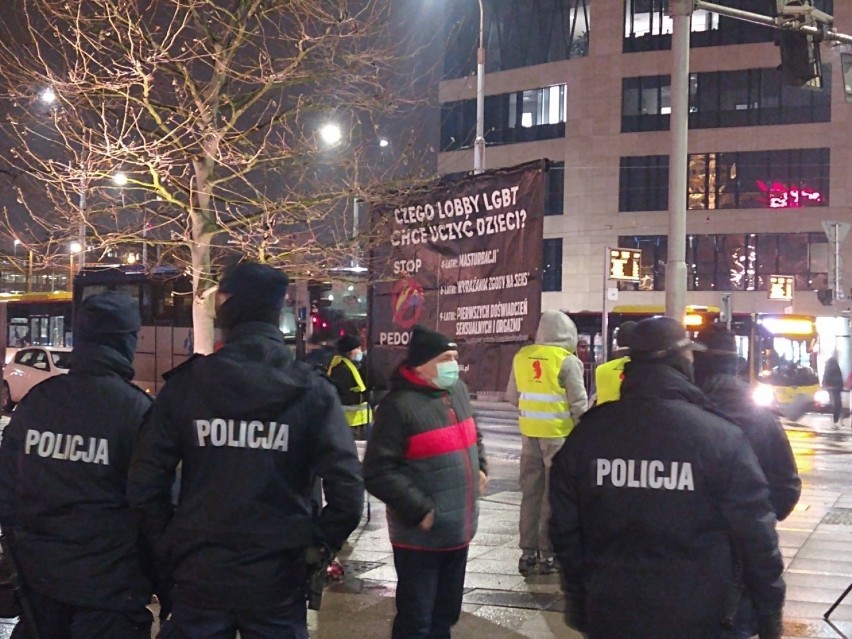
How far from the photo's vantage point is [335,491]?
347 centimetres

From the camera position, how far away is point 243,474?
3.42 metres

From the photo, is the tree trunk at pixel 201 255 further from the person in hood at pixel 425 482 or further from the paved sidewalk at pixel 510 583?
the person in hood at pixel 425 482

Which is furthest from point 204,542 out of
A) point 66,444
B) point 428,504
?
point 428,504

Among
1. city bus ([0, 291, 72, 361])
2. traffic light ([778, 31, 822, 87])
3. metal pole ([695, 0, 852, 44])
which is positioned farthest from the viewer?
city bus ([0, 291, 72, 361])

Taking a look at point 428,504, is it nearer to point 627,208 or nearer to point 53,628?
point 53,628

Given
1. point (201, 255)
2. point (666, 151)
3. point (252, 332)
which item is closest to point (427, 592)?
point (252, 332)

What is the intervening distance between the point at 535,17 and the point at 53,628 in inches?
1820

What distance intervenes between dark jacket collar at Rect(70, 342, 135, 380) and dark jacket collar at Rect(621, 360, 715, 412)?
2.04m

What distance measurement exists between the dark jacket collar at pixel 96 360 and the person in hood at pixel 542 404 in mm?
3813

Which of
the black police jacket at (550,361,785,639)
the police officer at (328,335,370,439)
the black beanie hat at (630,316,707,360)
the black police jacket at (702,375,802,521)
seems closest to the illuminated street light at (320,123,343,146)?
the police officer at (328,335,370,439)

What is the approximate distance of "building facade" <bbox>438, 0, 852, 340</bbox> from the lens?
43000mm

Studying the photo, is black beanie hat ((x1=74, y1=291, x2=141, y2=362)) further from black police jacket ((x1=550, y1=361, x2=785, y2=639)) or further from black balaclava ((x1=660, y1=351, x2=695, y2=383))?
black balaclava ((x1=660, y1=351, x2=695, y2=383))

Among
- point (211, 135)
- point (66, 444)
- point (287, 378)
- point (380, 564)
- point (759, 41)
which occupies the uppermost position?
point (759, 41)

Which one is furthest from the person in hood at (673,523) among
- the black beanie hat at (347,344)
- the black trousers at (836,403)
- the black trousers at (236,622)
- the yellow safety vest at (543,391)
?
the black trousers at (836,403)
